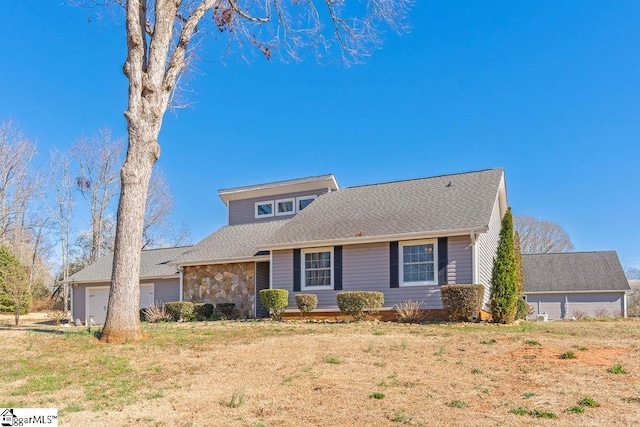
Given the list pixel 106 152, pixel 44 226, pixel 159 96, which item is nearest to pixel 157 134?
pixel 159 96

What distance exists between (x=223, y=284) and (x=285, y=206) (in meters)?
4.34

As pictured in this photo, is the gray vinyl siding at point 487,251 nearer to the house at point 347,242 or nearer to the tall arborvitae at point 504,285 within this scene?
the house at point 347,242

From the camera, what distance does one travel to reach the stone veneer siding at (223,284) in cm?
1928

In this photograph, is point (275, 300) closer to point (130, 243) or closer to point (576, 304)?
point (130, 243)

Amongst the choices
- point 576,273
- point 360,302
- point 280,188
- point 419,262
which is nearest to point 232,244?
point 280,188

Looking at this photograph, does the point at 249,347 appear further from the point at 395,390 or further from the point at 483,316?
the point at 483,316

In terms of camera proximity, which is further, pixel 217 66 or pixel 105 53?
pixel 105 53

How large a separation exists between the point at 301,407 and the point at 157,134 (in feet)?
Result: 23.6

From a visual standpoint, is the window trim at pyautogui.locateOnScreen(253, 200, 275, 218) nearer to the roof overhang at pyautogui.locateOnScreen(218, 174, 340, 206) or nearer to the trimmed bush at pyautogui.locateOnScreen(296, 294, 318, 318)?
the roof overhang at pyautogui.locateOnScreen(218, 174, 340, 206)

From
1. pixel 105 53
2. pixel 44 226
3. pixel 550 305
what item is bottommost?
pixel 550 305

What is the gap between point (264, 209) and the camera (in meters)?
22.6

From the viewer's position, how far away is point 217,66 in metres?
15.4

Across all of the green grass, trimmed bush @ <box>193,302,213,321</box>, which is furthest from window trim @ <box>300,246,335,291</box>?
the green grass

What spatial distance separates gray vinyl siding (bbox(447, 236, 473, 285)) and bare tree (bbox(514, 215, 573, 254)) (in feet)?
113
